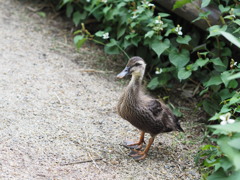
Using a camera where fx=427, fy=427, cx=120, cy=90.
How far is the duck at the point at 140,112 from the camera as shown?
4.30 metres

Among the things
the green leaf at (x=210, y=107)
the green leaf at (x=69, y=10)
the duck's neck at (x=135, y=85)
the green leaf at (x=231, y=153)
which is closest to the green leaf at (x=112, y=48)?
the green leaf at (x=69, y=10)

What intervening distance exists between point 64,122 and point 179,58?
64.6 inches

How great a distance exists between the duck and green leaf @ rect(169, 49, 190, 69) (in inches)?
33.8

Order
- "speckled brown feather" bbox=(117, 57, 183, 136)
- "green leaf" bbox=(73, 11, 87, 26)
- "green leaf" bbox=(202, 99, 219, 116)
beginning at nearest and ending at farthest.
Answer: "speckled brown feather" bbox=(117, 57, 183, 136) < "green leaf" bbox=(202, 99, 219, 116) < "green leaf" bbox=(73, 11, 87, 26)

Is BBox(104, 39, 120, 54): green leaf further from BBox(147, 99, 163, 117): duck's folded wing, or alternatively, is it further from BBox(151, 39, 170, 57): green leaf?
BBox(147, 99, 163, 117): duck's folded wing

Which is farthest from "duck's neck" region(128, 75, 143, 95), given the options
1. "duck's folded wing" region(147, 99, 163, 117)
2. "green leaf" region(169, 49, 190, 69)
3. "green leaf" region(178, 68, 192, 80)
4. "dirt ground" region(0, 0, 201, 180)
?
"green leaf" region(169, 49, 190, 69)

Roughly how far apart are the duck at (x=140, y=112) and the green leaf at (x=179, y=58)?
857mm

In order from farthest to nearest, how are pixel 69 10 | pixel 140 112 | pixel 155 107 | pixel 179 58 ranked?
pixel 69 10 → pixel 179 58 → pixel 155 107 → pixel 140 112

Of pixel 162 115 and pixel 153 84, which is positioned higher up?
pixel 162 115

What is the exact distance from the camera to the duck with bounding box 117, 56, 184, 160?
14.1 feet

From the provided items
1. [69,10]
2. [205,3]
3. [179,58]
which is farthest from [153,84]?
[69,10]

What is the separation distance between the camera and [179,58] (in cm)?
527

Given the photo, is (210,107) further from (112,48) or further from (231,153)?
(231,153)

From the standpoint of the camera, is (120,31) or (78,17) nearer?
(120,31)
